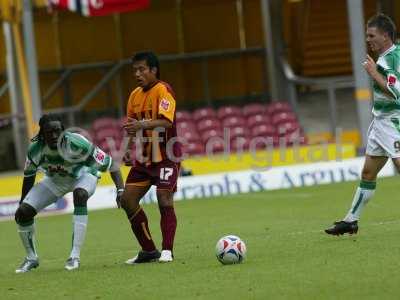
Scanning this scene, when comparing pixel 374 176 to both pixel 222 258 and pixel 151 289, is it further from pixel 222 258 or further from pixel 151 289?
pixel 151 289

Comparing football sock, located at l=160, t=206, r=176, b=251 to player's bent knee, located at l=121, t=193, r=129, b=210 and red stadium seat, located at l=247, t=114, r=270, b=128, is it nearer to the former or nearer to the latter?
player's bent knee, located at l=121, t=193, r=129, b=210

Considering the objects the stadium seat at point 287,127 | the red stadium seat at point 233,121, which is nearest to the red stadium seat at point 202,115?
the red stadium seat at point 233,121

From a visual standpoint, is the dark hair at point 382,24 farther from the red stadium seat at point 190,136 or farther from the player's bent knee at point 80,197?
the red stadium seat at point 190,136

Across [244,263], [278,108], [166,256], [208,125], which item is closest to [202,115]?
[208,125]

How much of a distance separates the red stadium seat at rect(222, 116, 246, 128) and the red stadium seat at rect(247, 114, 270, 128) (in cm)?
14

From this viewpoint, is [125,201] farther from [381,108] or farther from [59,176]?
[381,108]

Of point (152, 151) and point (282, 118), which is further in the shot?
point (282, 118)

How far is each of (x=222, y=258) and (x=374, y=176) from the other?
2008 mm

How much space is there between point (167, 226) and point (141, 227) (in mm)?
449

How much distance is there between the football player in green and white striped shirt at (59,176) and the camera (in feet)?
37.6

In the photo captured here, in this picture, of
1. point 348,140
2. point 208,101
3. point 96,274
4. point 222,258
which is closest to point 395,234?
point 222,258

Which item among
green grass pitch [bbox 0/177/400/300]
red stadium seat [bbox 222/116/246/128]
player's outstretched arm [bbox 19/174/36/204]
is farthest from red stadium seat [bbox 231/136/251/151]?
player's outstretched arm [bbox 19/174/36/204]

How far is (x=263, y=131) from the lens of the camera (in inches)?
1029

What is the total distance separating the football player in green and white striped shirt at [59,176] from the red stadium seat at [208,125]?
14417mm
